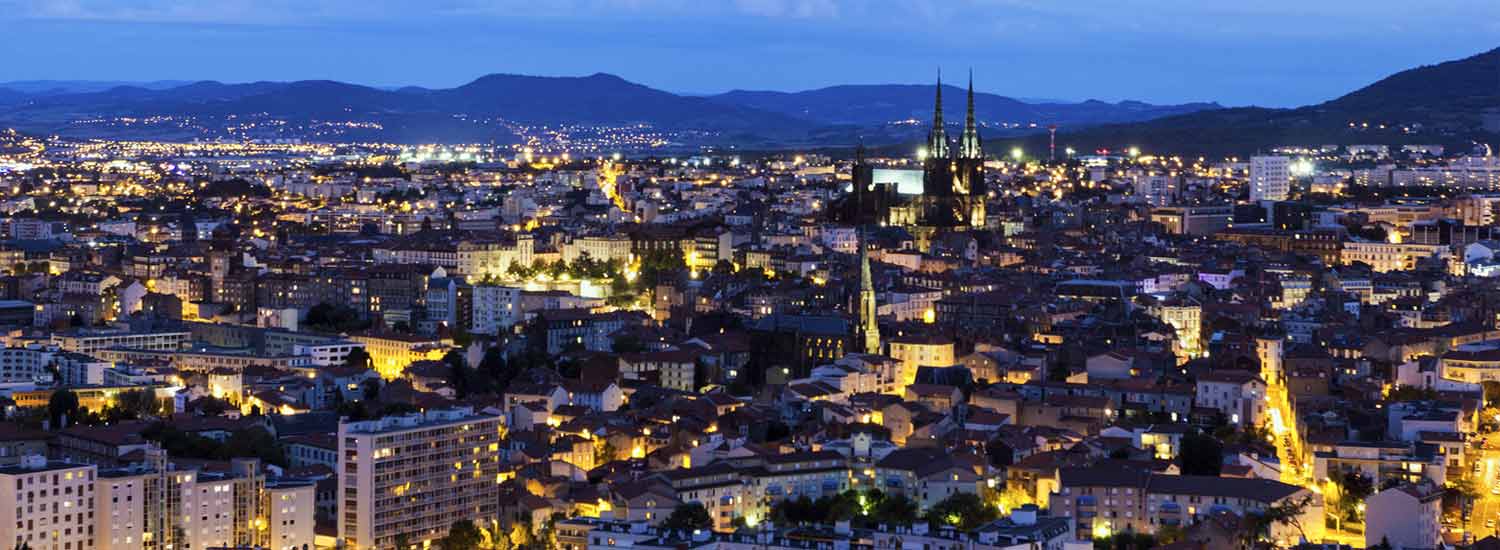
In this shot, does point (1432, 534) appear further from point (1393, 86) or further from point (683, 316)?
point (1393, 86)

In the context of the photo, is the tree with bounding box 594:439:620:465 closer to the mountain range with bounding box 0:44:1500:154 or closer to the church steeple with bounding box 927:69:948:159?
the church steeple with bounding box 927:69:948:159

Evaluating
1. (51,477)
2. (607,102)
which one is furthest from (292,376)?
(607,102)

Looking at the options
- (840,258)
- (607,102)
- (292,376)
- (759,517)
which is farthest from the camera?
(607,102)

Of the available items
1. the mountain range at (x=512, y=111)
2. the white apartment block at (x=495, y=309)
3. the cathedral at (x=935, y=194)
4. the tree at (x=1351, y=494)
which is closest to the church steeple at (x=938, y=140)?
the cathedral at (x=935, y=194)

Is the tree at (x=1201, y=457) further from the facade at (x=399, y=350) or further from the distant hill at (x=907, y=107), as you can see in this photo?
the distant hill at (x=907, y=107)

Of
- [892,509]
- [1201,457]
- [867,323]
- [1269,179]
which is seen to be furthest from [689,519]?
[1269,179]

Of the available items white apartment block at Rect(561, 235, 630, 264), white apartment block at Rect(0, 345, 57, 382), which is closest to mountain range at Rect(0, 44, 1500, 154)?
white apartment block at Rect(561, 235, 630, 264)
